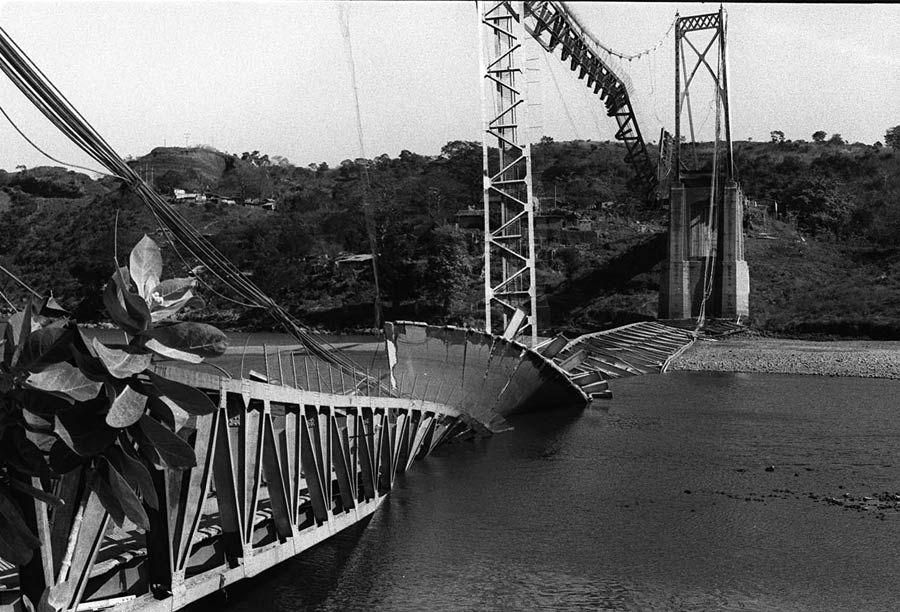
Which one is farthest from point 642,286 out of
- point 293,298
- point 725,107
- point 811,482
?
point 811,482

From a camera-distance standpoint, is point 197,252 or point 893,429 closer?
point 197,252

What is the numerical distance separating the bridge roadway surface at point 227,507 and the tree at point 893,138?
460ft

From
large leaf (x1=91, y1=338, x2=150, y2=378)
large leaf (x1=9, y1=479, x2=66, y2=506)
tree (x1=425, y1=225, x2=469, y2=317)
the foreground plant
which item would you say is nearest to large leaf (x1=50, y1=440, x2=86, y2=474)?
the foreground plant

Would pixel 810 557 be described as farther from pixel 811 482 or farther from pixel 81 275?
pixel 81 275

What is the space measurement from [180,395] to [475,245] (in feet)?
275

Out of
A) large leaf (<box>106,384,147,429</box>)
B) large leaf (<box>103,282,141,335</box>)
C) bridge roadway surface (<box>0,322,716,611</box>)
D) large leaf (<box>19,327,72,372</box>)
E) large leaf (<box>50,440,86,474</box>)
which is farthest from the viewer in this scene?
bridge roadway surface (<box>0,322,716,611</box>)

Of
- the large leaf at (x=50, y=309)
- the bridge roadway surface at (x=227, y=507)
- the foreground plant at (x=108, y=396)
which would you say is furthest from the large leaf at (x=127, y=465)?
the bridge roadway surface at (x=227, y=507)

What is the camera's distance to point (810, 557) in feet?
63.0

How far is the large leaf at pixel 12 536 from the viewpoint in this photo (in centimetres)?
668

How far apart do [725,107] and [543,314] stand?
1963 centimetres

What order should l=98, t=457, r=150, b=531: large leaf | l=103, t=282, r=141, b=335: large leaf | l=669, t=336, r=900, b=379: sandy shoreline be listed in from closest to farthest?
l=103, t=282, r=141, b=335: large leaf
l=98, t=457, r=150, b=531: large leaf
l=669, t=336, r=900, b=379: sandy shoreline

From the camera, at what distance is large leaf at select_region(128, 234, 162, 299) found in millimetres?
6520

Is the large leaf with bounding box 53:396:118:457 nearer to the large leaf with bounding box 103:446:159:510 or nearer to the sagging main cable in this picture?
the large leaf with bounding box 103:446:159:510

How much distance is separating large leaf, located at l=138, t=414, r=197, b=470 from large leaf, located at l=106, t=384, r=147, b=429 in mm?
184
